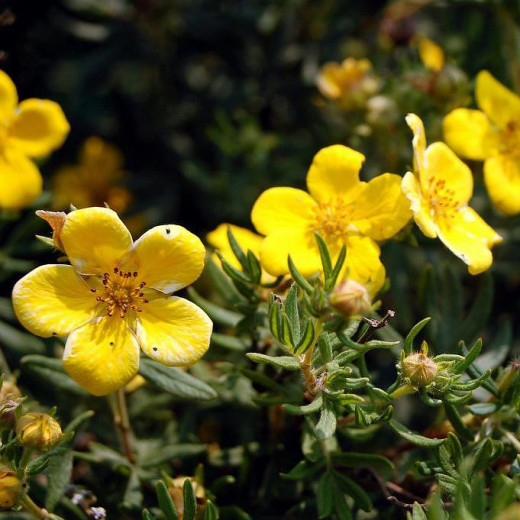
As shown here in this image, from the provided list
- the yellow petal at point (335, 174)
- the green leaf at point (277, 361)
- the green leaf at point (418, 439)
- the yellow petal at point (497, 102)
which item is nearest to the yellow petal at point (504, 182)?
the yellow petal at point (497, 102)

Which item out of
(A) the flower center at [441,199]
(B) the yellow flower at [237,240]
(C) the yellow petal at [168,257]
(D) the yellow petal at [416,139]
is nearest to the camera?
(C) the yellow petal at [168,257]

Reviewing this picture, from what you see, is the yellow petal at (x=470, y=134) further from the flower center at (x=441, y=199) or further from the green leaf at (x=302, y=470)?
the green leaf at (x=302, y=470)

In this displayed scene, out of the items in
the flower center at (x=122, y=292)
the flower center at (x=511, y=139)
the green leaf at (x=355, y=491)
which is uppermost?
the flower center at (x=511, y=139)

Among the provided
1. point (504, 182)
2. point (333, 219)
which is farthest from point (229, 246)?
point (504, 182)

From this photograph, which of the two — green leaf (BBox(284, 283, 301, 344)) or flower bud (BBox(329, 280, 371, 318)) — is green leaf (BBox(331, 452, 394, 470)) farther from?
flower bud (BBox(329, 280, 371, 318))

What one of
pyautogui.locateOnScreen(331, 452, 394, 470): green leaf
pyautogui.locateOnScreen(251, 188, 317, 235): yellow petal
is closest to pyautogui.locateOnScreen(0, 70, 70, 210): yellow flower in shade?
pyautogui.locateOnScreen(251, 188, 317, 235): yellow petal

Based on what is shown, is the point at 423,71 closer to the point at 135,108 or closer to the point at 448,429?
the point at 448,429

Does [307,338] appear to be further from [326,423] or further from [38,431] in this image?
[38,431]
